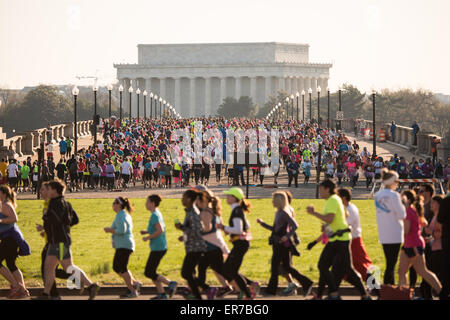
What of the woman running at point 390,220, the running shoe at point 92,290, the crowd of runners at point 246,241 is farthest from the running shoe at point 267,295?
the running shoe at point 92,290

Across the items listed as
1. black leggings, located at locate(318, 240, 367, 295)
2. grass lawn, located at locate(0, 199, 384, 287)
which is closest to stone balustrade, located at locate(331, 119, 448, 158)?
grass lawn, located at locate(0, 199, 384, 287)

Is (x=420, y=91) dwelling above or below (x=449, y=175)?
above

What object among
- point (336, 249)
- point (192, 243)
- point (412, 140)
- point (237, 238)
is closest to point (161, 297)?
point (192, 243)

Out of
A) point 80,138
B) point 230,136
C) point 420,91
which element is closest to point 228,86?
point 420,91

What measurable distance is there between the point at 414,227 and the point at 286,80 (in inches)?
6767

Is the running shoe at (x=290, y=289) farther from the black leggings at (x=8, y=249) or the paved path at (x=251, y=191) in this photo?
the paved path at (x=251, y=191)

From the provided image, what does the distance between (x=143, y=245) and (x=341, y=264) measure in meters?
7.94

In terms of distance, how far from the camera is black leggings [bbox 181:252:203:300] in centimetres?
1416

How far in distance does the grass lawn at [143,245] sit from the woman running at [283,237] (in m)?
1.88

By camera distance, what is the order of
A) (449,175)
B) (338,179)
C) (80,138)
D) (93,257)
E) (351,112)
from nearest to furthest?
1. (93,257)
2. (449,175)
3. (338,179)
4. (80,138)
5. (351,112)

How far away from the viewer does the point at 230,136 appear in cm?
5106

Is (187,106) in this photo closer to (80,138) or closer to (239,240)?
(80,138)

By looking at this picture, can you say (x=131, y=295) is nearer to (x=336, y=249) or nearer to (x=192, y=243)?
(x=192, y=243)

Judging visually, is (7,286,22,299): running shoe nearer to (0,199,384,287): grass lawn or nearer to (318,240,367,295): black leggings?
(0,199,384,287): grass lawn
